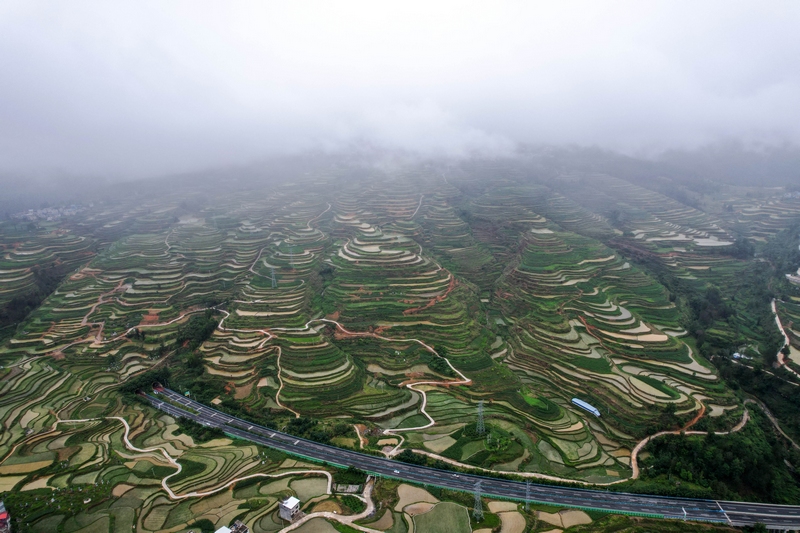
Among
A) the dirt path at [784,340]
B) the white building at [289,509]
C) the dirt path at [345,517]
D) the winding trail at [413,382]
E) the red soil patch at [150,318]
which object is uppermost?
the dirt path at [784,340]

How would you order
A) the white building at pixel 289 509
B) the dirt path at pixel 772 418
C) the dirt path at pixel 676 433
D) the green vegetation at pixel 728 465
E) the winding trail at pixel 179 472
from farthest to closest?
the dirt path at pixel 772 418 → the dirt path at pixel 676 433 → the green vegetation at pixel 728 465 → the winding trail at pixel 179 472 → the white building at pixel 289 509

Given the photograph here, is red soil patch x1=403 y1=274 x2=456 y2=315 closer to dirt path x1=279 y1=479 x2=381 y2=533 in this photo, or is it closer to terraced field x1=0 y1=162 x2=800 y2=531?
terraced field x1=0 y1=162 x2=800 y2=531

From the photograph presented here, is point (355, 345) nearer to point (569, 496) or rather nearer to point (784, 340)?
point (569, 496)

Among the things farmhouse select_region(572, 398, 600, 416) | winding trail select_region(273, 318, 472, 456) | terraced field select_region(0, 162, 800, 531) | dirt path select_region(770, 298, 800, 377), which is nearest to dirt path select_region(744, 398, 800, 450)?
terraced field select_region(0, 162, 800, 531)

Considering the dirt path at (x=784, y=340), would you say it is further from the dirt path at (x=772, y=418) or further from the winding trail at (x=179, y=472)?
the winding trail at (x=179, y=472)

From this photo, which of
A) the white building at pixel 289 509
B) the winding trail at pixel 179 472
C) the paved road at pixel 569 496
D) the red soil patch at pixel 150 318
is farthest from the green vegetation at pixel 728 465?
the red soil patch at pixel 150 318

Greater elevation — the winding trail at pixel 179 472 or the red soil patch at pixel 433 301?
the red soil patch at pixel 433 301
